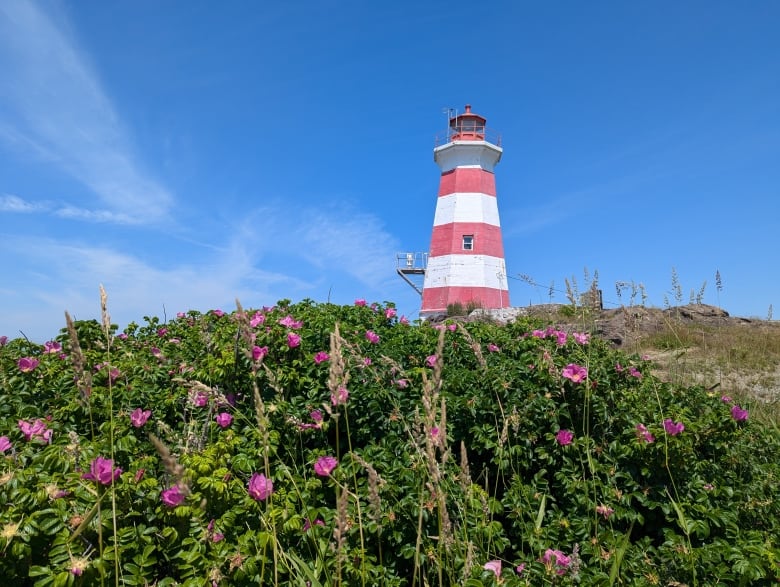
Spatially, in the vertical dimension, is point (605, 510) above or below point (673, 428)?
below

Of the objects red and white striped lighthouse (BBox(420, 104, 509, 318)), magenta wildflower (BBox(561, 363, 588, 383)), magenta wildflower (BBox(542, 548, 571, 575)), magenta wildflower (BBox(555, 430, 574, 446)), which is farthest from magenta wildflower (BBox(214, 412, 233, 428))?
red and white striped lighthouse (BBox(420, 104, 509, 318))

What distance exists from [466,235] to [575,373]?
17.3 metres

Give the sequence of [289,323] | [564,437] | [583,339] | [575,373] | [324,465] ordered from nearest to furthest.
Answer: [324,465] < [564,437] < [575,373] < [289,323] < [583,339]

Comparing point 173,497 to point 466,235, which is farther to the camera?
point 466,235

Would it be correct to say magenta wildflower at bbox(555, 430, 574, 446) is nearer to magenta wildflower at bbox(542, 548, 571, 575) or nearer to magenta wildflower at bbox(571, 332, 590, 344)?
→ magenta wildflower at bbox(542, 548, 571, 575)

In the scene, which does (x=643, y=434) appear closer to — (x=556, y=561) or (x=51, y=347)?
(x=556, y=561)

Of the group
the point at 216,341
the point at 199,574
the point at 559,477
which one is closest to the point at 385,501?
the point at 199,574

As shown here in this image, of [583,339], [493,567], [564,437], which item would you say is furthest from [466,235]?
[493,567]

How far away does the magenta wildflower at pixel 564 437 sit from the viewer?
3.28 m

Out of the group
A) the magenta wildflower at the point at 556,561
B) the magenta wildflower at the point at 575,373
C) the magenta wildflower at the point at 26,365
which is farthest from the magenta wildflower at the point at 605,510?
the magenta wildflower at the point at 26,365

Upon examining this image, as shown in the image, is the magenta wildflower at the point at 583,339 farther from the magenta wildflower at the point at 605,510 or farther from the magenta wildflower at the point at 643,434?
the magenta wildflower at the point at 605,510

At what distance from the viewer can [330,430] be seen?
12.2ft

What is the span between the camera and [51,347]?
4.79 metres

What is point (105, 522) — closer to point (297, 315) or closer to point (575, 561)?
point (575, 561)
